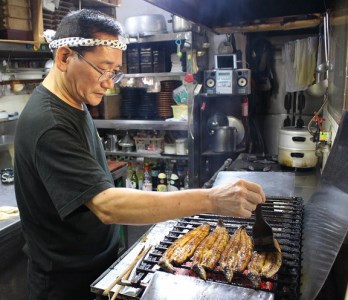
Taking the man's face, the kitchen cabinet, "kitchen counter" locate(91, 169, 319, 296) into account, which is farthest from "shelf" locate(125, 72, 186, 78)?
the man's face

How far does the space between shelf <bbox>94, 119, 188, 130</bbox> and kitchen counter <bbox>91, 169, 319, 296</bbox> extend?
1.62 metres

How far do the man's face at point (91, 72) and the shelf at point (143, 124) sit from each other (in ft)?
9.10

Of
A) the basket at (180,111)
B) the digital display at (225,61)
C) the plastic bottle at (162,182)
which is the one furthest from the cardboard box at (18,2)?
the plastic bottle at (162,182)

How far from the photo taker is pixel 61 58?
1.29 m

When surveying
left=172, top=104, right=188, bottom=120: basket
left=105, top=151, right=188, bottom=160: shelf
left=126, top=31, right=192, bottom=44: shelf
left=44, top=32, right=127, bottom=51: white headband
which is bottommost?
left=105, top=151, right=188, bottom=160: shelf

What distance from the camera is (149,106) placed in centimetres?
465

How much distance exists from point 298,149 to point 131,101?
260 cm

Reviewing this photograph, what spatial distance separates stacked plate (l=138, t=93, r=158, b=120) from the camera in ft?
15.1

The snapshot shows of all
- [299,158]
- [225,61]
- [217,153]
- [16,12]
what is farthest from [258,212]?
[16,12]

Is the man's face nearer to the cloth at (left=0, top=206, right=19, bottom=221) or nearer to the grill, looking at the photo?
the grill

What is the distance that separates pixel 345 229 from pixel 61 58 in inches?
45.2

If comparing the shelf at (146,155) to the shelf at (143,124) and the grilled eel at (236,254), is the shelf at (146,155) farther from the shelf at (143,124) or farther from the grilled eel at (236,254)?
the grilled eel at (236,254)

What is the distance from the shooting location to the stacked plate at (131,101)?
4.79 metres

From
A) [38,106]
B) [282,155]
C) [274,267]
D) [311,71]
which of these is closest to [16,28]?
[38,106]
